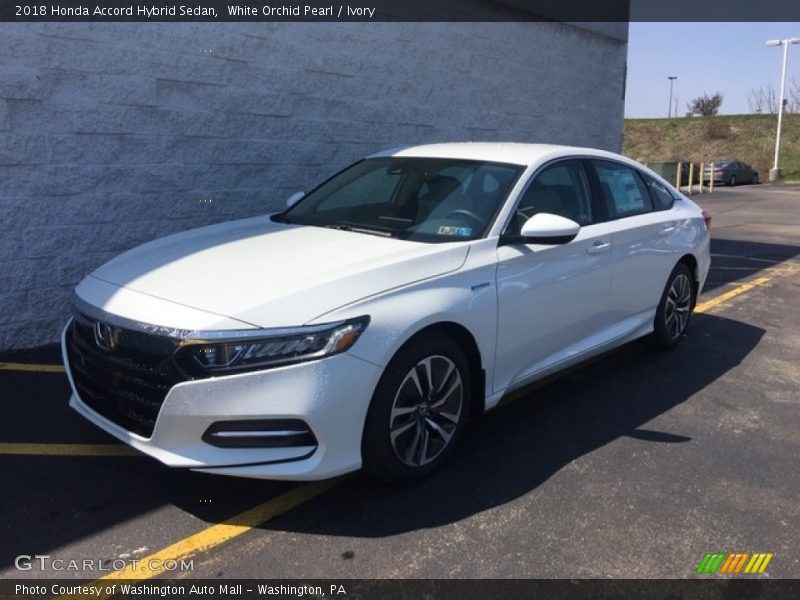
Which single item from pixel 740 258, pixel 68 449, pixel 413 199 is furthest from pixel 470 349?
pixel 740 258

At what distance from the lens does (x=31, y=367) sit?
5172 millimetres

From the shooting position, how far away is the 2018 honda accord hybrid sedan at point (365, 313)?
2977 millimetres

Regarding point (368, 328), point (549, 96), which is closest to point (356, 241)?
point (368, 328)

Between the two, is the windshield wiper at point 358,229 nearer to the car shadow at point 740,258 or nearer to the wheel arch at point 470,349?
the wheel arch at point 470,349

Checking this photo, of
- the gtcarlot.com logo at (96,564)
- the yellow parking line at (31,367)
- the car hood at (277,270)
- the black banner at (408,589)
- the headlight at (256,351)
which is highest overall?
the car hood at (277,270)

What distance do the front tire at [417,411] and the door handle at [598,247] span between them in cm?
132

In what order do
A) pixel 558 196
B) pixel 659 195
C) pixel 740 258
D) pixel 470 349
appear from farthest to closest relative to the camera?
1. pixel 740 258
2. pixel 659 195
3. pixel 558 196
4. pixel 470 349

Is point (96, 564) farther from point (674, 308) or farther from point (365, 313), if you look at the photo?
point (674, 308)

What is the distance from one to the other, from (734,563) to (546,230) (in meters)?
1.80

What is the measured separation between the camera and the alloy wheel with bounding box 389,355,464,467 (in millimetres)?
3357

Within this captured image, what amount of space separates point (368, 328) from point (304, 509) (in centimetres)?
92

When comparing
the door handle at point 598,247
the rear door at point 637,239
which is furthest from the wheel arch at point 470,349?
the rear door at point 637,239

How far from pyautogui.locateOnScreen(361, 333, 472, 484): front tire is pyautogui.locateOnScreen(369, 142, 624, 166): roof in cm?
146

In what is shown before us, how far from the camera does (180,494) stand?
343cm
